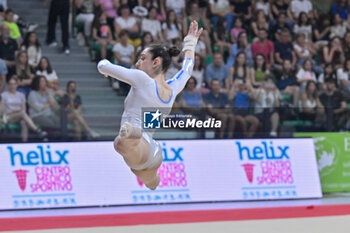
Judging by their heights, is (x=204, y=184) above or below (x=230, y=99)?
below

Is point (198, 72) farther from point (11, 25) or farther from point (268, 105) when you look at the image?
point (11, 25)

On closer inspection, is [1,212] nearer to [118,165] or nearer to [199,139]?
[118,165]

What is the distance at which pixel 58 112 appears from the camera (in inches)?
412

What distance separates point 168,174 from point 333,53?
5.65 metres

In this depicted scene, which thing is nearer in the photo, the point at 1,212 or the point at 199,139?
the point at 1,212

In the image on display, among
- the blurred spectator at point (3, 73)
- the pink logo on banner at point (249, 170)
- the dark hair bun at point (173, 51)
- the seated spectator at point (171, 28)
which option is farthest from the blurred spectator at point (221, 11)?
the dark hair bun at point (173, 51)

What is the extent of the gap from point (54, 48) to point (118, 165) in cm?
399

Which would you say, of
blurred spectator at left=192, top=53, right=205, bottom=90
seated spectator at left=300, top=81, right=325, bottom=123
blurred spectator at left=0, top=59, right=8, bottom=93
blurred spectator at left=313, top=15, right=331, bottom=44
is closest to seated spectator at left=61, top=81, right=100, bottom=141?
blurred spectator at left=0, top=59, right=8, bottom=93

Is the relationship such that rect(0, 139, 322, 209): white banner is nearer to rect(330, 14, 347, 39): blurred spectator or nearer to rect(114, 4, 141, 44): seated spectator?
rect(114, 4, 141, 44): seated spectator

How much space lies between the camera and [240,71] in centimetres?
1270

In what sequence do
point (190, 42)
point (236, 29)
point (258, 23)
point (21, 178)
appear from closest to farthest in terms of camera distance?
point (190, 42) < point (21, 178) < point (236, 29) < point (258, 23)

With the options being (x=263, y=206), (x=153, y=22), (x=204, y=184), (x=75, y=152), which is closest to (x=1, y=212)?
(x=75, y=152)

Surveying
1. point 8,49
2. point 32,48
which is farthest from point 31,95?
point 32,48

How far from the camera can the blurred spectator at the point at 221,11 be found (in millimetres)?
14016
